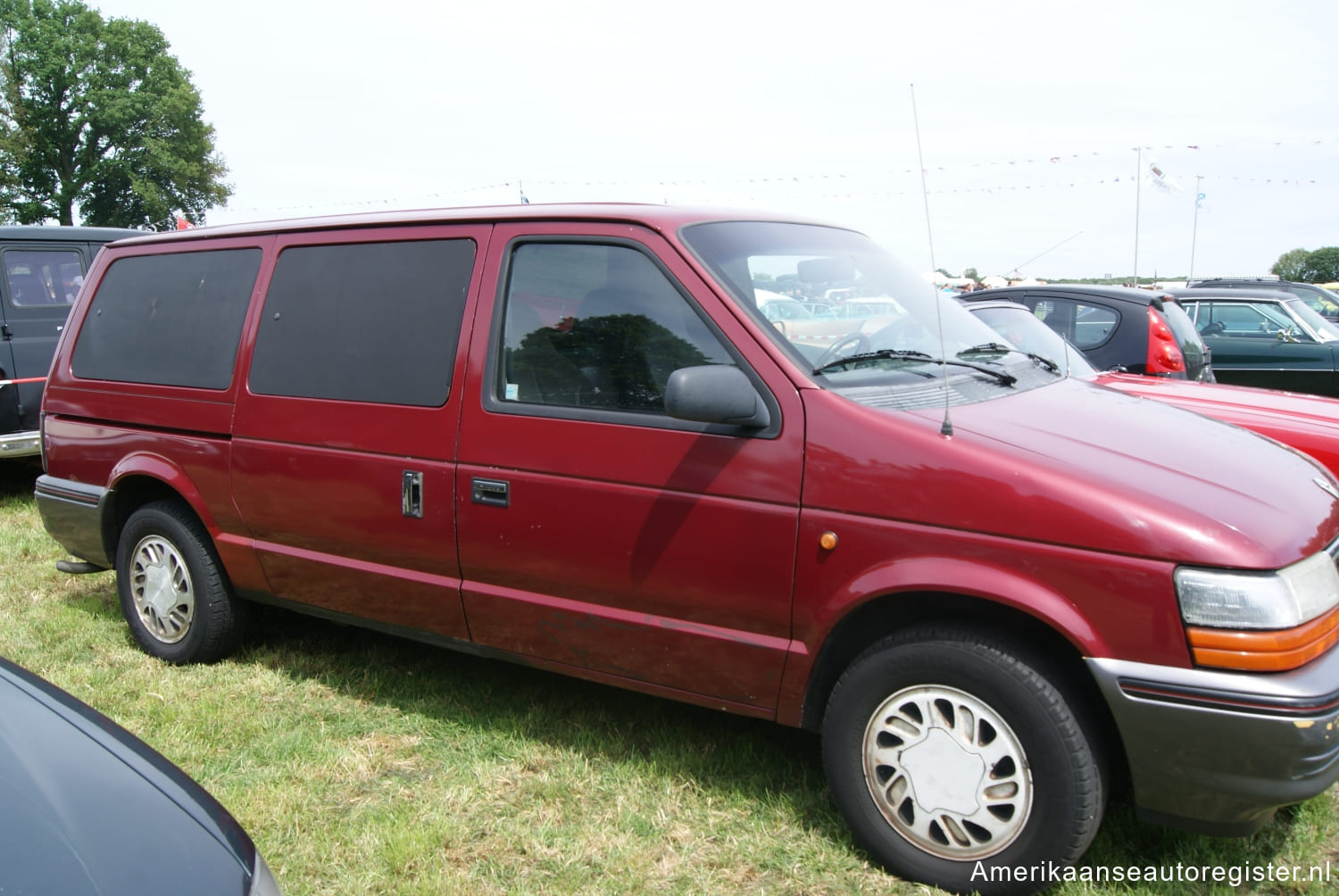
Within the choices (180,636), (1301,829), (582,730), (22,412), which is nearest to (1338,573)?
(1301,829)

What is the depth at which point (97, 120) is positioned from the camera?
155 ft

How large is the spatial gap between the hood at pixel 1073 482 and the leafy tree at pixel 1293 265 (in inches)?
2964

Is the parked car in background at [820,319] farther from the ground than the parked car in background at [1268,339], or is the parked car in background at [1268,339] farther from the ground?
the parked car in background at [820,319]

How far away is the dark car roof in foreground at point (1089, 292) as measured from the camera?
7.50 metres

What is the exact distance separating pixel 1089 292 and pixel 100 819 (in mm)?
7496

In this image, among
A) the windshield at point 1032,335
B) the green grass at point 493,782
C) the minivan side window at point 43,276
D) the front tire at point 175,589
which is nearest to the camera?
the green grass at point 493,782

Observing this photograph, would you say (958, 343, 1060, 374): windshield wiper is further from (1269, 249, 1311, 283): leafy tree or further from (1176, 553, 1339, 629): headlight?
(1269, 249, 1311, 283): leafy tree

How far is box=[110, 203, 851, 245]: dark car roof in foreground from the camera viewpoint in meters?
3.21

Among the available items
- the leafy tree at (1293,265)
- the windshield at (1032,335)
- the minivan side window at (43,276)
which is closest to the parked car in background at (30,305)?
the minivan side window at (43,276)

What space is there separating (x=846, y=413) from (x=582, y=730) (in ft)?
5.47

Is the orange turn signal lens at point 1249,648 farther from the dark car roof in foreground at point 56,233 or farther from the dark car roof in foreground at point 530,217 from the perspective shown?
the dark car roof in foreground at point 56,233

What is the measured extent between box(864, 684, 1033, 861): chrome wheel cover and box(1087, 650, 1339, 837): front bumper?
29 centimetres

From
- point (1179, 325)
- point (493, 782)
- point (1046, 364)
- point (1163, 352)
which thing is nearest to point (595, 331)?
point (493, 782)

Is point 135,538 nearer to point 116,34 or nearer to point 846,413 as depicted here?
point 846,413
